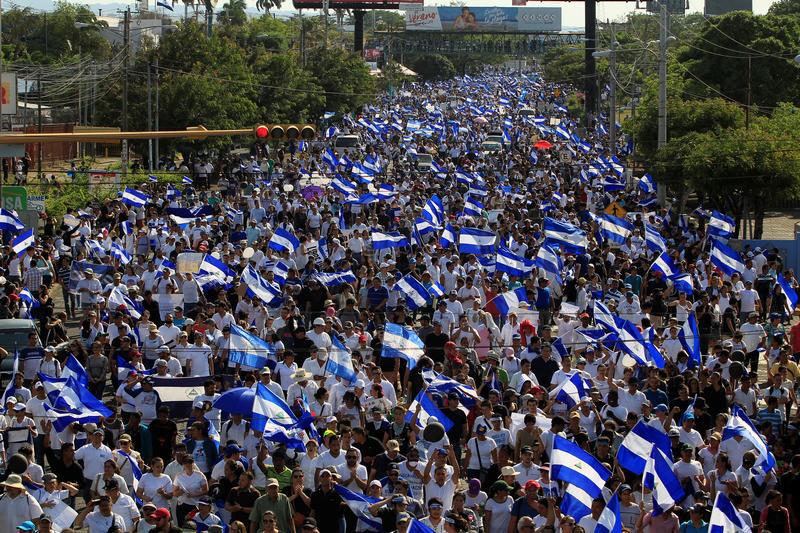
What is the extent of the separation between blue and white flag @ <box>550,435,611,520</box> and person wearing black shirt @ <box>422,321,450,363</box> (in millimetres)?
5982

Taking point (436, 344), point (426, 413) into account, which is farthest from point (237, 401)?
point (436, 344)

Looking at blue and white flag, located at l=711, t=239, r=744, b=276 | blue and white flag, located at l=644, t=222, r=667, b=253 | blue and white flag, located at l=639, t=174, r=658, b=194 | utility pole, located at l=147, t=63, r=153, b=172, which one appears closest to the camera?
blue and white flag, located at l=711, t=239, r=744, b=276

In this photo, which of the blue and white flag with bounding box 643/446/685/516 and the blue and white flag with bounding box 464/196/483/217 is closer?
the blue and white flag with bounding box 643/446/685/516

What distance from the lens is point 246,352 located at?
1797 centimetres

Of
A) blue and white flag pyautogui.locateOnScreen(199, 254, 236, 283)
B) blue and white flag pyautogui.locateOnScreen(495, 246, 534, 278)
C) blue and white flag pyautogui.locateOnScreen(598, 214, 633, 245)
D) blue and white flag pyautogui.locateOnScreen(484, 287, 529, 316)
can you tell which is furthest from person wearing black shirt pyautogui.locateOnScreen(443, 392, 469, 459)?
blue and white flag pyautogui.locateOnScreen(598, 214, 633, 245)

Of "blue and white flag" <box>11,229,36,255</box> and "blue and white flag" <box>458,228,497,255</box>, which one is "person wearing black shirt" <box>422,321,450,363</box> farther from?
"blue and white flag" <box>11,229,36,255</box>

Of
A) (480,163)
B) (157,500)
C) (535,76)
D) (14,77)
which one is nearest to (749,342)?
(157,500)

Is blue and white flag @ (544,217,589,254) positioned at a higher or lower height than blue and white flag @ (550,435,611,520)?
higher

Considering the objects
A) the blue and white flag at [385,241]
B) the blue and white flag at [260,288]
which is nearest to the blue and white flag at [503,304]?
the blue and white flag at [260,288]

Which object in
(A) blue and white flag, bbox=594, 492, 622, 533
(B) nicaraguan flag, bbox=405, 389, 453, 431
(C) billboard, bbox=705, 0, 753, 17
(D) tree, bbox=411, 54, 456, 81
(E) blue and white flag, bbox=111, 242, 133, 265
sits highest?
(C) billboard, bbox=705, 0, 753, 17

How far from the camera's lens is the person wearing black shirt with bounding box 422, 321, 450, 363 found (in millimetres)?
18516

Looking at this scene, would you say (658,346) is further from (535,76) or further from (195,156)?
(535,76)

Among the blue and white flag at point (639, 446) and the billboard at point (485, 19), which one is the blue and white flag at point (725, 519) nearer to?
the blue and white flag at point (639, 446)

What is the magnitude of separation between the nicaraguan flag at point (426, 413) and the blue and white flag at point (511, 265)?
987cm
